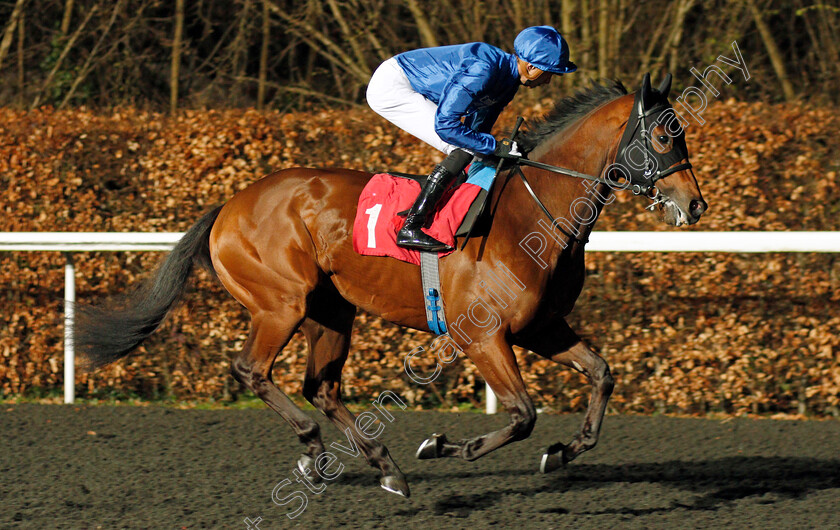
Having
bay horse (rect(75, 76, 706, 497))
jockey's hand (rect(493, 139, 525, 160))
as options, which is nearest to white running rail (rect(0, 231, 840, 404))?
bay horse (rect(75, 76, 706, 497))

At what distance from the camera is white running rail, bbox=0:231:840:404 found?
4.77m

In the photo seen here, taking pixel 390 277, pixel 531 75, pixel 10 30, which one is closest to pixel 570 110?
pixel 531 75

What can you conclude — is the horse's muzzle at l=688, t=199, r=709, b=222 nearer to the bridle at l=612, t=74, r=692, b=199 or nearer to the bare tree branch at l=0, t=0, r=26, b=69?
the bridle at l=612, t=74, r=692, b=199

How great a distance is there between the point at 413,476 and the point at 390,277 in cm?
92

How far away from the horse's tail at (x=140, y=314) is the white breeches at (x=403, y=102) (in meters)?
1.01

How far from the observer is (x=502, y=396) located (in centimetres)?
345

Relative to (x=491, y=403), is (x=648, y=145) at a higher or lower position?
higher

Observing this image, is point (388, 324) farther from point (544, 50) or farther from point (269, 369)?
point (544, 50)

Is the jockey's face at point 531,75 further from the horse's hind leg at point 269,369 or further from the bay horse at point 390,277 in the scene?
the horse's hind leg at point 269,369

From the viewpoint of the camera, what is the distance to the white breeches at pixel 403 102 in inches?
154

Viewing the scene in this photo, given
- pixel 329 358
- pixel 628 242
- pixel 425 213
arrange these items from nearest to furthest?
pixel 425 213 → pixel 329 358 → pixel 628 242

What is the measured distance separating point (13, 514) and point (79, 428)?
1.53 metres

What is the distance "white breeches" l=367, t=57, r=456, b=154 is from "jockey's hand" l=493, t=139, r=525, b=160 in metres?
0.30

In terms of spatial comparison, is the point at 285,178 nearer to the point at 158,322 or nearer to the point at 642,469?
the point at 158,322
